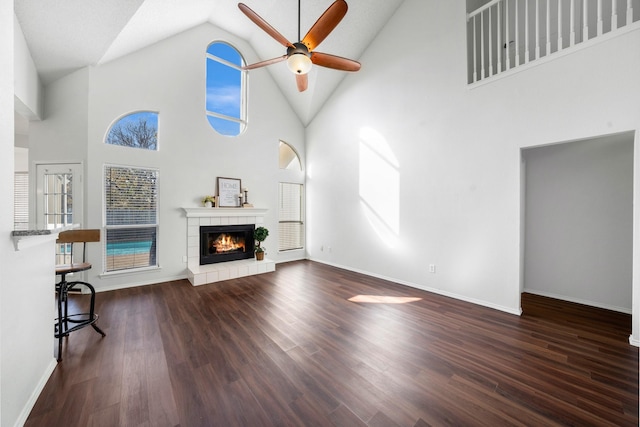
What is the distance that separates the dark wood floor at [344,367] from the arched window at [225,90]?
12.1 feet

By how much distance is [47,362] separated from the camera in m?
1.95

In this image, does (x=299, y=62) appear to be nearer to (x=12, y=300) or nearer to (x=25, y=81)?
(x=12, y=300)

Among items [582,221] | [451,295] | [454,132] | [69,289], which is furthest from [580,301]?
[69,289]

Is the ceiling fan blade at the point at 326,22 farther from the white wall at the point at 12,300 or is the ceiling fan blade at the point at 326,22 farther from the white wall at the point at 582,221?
the white wall at the point at 582,221

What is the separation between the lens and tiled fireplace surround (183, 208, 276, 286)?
4.41 m

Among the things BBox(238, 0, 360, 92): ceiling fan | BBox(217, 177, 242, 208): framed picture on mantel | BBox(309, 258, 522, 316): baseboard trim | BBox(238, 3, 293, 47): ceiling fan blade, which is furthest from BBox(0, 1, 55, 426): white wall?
BBox(309, 258, 522, 316): baseboard trim

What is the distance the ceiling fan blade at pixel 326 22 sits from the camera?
242 centimetres

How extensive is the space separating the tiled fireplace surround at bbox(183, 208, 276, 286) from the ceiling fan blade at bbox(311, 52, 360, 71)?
320 cm

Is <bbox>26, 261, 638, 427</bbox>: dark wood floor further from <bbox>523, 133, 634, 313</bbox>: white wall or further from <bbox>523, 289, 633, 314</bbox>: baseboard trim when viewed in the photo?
<bbox>523, 133, 634, 313</bbox>: white wall

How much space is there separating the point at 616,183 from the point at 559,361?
2599 mm

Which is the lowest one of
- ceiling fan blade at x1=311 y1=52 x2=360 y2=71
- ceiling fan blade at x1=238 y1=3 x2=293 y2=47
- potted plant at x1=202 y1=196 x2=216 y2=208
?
potted plant at x1=202 y1=196 x2=216 y2=208

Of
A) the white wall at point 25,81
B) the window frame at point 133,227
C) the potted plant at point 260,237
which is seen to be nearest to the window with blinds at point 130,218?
the window frame at point 133,227

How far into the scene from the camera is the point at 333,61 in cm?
317

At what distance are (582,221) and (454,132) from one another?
2.11 metres
